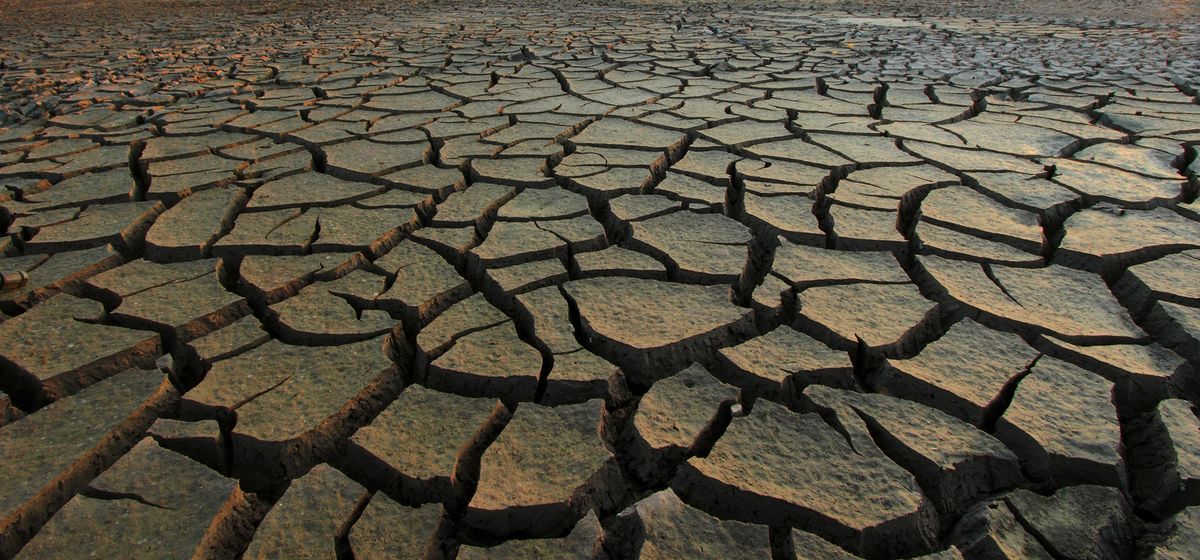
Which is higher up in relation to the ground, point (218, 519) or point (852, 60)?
point (852, 60)

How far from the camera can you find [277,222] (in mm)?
1945

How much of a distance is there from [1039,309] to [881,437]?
66 cm

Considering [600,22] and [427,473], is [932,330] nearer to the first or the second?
[427,473]

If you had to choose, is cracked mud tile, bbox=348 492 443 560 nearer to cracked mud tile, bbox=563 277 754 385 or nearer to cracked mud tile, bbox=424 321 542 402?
cracked mud tile, bbox=424 321 542 402

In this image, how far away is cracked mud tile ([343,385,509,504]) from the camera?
1.04 m

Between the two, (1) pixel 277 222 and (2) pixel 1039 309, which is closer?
(2) pixel 1039 309

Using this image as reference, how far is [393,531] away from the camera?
95 centimetres

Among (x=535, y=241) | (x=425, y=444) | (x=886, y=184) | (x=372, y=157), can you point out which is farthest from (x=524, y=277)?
(x=886, y=184)

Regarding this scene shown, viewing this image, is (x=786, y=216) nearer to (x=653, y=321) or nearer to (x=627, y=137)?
(x=653, y=321)

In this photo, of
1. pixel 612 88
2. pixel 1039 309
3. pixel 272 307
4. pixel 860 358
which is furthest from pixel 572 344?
pixel 612 88

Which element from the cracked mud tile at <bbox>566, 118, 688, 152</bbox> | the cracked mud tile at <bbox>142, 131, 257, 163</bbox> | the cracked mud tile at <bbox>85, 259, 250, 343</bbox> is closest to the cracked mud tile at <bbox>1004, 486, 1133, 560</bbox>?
the cracked mud tile at <bbox>85, 259, 250, 343</bbox>

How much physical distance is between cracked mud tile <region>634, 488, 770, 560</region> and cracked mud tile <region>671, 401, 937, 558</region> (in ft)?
0.12

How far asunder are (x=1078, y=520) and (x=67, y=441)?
1.62 m

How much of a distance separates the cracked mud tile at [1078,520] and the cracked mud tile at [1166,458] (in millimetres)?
76
